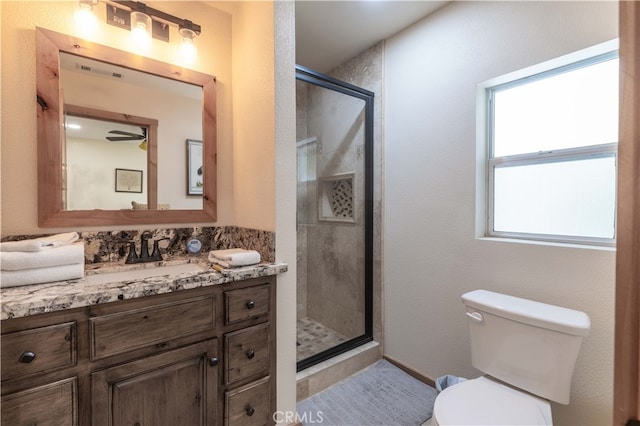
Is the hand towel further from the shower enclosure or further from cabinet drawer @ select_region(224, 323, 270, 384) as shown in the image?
the shower enclosure

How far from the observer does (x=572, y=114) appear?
57.2 inches

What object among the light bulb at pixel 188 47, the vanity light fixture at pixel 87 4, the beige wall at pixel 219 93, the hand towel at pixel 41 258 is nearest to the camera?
the hand towel at pixel 41 258

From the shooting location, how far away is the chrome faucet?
144 centimetres

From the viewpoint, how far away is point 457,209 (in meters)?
1.78

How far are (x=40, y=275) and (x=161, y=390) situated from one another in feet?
2.09

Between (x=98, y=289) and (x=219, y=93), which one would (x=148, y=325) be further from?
(x=219, y=93)

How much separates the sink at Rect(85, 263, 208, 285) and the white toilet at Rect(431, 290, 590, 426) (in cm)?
129

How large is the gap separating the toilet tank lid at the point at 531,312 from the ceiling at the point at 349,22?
6.10ft

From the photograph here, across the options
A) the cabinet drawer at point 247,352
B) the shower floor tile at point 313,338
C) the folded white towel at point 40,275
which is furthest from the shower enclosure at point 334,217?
the folded white towel at point 40,275

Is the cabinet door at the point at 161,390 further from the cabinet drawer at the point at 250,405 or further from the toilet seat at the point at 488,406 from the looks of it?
the toilet seat at the point at 488,406

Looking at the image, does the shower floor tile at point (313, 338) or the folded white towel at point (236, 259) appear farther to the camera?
the shower floor tile at point (313, 338)

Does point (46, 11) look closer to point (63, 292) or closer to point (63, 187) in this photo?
point (63, 187)

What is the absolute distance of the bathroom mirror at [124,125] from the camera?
50.4 inches

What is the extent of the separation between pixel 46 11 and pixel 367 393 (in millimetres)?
2724
